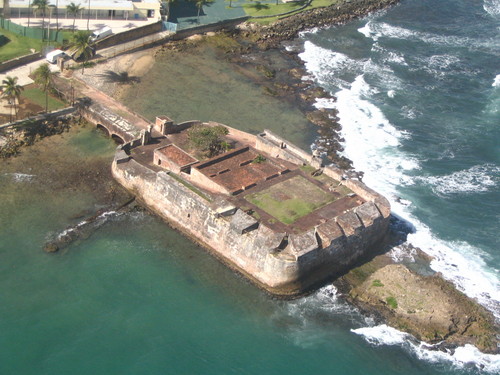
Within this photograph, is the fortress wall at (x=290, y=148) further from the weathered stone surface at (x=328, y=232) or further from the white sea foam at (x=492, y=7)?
the white sea foam at (x=492, y=7)

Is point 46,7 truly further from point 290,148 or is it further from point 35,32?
point 290,148

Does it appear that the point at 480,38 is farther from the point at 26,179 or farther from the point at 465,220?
the point at 26,179

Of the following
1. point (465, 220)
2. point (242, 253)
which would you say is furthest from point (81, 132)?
point (465, 220)

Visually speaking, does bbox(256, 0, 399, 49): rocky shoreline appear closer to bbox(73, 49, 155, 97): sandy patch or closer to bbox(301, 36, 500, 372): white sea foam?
bbox(301, 36, 500, 372): white sea foam

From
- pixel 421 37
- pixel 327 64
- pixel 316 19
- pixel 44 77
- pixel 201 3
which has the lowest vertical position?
pixel 44 77

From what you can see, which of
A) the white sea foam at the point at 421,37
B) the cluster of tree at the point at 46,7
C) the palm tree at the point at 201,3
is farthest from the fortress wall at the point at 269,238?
the white sea foam at the point at 421,37

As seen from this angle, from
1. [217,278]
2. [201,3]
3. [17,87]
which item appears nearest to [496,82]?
[201,3]

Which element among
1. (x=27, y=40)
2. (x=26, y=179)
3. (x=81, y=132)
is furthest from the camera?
(x=27, y=40)
